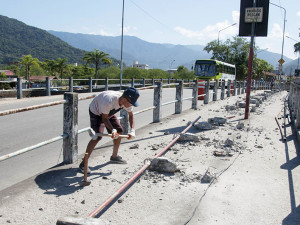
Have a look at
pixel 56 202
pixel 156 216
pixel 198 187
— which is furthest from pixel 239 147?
pixel 56 202

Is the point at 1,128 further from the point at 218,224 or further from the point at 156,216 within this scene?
the point at 218,224

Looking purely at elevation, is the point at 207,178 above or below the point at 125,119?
below

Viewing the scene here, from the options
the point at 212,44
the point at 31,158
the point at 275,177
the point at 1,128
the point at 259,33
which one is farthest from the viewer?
the point at 212,44

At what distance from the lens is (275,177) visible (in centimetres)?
435

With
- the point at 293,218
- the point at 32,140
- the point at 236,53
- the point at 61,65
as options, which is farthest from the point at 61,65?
the point at 293,218

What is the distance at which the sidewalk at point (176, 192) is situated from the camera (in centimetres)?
308

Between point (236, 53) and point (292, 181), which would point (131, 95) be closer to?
point (292, 181)

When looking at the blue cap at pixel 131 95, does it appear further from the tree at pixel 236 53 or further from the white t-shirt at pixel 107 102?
the tree at pixel 236 53

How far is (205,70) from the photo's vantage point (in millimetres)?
31641

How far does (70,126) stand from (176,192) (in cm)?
182

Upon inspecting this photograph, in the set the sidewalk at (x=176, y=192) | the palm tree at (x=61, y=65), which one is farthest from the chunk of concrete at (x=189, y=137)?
the palm tree at (x=61, y=65)

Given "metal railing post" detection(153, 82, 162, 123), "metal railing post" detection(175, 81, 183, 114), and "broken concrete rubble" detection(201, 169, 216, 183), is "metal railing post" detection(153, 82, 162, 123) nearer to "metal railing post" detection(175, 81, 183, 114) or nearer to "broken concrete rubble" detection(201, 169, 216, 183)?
"metal railing post" detection(175, 81, 183, 114)

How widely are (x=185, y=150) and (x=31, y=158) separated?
8.87 feet

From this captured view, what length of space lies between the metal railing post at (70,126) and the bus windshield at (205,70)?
1105 inches
